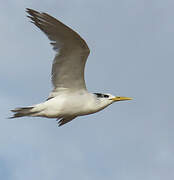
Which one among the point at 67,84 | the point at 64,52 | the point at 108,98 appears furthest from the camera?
the point at 108,98

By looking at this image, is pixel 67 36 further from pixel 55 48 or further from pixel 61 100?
pixel 61 100

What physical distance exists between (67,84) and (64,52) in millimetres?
1346

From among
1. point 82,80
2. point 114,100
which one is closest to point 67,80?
point 82,80

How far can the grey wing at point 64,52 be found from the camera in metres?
17.1

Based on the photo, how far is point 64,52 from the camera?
18.1m

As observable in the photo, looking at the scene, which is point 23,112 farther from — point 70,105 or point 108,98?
point 108,98

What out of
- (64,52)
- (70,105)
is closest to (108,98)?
(70,105)

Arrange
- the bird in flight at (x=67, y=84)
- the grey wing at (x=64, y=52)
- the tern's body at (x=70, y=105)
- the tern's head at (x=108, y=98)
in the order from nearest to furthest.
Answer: the grey wing at (x=64, y=52), the bird in flight at (x=67, y=84), the tern's body at (x=70, y=105), the tern's head at (x=108, y=98)

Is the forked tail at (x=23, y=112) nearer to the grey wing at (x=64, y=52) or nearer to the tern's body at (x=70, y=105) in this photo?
the tern's body at (x=70, y=105)

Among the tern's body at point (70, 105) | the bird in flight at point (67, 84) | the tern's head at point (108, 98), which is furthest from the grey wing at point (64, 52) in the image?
the tern's head at point (108, 98)

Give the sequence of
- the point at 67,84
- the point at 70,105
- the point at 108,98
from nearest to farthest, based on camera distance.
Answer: the point at 70,105 → the point at 67,84 → the point at 108,98

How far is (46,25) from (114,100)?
3.81m

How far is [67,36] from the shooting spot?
57.4 feet

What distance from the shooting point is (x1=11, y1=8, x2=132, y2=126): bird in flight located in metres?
17.5
